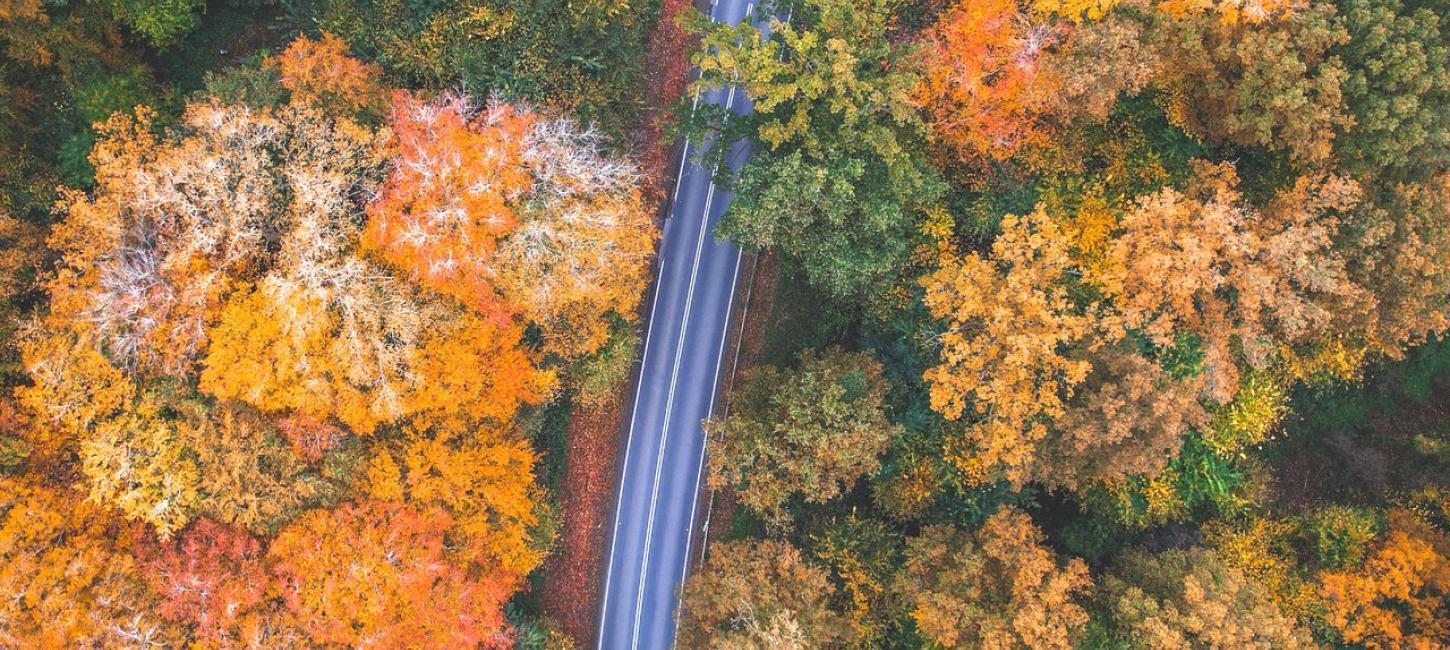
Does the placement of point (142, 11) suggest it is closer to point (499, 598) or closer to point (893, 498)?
→ point (499, 598)

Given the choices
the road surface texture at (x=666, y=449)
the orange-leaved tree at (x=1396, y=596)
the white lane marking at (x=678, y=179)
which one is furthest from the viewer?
the road surface texture at (x=666, y=449)

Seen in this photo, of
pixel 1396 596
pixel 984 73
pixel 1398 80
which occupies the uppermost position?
pixel 1398 80

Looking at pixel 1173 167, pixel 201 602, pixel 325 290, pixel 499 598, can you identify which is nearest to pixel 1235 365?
pixel 1173 167

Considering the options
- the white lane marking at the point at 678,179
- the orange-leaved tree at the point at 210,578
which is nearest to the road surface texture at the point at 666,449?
the white lane marking at the point at 678,179

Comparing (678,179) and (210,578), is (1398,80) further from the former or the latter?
(210,578)

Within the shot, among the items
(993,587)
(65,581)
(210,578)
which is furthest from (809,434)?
(65,581)

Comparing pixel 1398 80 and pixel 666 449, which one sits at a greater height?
pixel 1398 80

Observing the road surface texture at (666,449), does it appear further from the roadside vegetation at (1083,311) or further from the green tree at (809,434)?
the green tree at (809,434)
